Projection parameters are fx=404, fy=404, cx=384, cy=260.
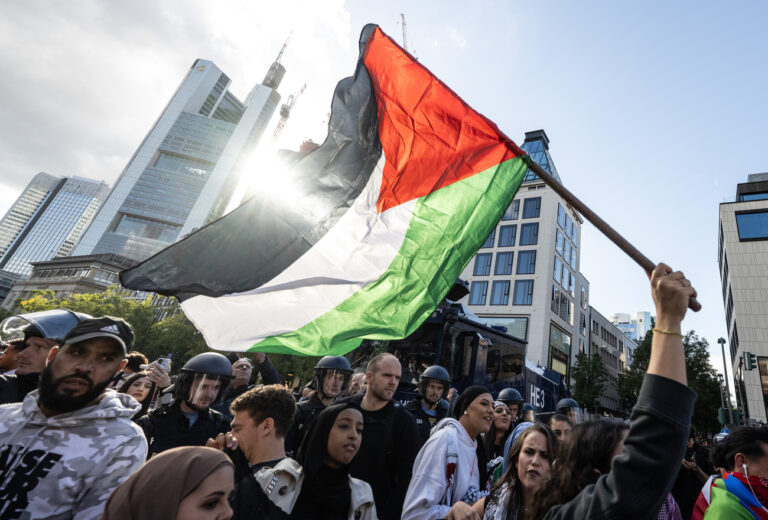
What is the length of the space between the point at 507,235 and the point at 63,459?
44.2 m

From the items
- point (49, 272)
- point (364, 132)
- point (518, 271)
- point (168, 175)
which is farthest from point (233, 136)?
point (364, 132)

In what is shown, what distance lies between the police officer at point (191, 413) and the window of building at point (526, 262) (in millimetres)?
39437

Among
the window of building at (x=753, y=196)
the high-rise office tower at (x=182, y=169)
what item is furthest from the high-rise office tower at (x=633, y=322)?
the high-rise office tower at (x=182, y=169)

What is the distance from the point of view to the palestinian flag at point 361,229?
3.31 m

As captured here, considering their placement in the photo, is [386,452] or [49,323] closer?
[49,323]

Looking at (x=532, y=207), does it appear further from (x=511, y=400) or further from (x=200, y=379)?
(x=200, y=379)

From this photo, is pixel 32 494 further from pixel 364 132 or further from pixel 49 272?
pixel 49 272

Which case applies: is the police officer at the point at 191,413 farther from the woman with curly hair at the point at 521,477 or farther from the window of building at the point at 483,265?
the window of building at the point at 483,265

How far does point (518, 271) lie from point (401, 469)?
39.8m

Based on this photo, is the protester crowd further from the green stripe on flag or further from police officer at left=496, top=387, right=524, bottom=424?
police officer at left=496, top=387, right=524, bottom=424

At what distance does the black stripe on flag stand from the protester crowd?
2.43 ft

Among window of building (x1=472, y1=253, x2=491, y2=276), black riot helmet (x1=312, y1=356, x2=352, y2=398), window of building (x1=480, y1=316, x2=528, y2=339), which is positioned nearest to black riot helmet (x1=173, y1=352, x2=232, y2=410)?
black riot helmet (x1=312, y1=356, x2=352, y2=398)

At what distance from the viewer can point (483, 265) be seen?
4341 cm

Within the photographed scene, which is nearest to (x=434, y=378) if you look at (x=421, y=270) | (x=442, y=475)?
(x=421, y=270)
